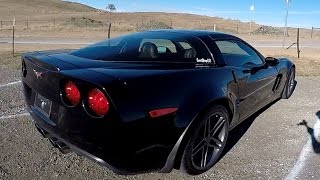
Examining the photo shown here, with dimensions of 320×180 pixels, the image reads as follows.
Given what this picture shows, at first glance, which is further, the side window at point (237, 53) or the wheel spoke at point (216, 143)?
the side window at point (237, 53)

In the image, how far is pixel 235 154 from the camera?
3.94 metres

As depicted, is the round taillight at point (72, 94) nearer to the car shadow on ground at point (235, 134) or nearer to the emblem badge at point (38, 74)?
the emblem badge at point (38, 74)

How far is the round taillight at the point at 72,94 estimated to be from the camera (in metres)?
2.65

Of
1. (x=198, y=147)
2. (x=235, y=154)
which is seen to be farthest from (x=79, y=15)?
(x=198, y=147)

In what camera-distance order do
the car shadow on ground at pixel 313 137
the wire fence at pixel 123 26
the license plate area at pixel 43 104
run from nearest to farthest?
the license plate area at pixel 43 104
the car shadow on ground at pixel 313 137
the wire fence at pixel 123 26

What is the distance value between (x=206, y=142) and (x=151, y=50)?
3.62 ft

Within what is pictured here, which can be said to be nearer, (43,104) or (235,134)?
(43,104)

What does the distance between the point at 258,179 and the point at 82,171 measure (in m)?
1.74

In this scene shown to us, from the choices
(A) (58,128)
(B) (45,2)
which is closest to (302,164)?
(A) (58,128)

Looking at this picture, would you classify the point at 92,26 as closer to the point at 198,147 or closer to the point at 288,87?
the point at 288,87

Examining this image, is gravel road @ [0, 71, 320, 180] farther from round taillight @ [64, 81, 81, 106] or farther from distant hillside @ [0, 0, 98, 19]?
distant hillside @ [0, 0, 98, 19]

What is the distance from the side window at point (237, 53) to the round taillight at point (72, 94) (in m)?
1.95

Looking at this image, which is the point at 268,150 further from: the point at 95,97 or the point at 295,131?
the point at 95,97

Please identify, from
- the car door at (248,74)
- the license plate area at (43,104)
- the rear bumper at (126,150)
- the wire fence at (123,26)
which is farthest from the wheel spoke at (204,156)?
the wire fence at (123,26)
